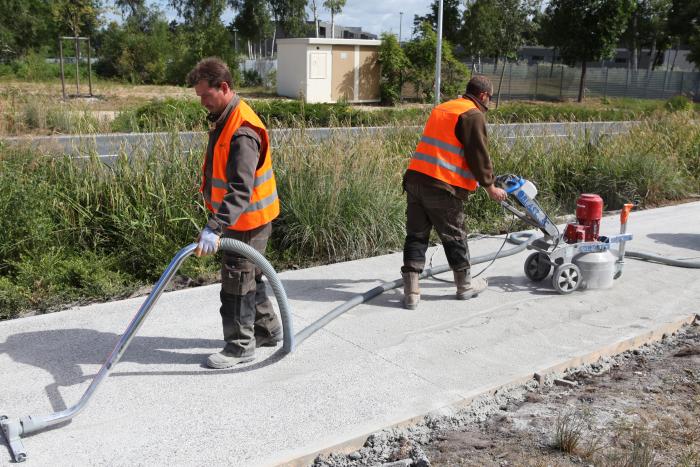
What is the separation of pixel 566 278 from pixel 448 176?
1529 millimetres

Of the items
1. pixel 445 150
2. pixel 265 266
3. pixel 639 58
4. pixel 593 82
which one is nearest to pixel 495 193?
pixel 445 150

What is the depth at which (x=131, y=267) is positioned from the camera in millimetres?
6375

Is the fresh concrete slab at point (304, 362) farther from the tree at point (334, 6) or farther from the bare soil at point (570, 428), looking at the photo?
the tree at point (334, 6)

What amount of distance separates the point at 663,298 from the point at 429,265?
210cm

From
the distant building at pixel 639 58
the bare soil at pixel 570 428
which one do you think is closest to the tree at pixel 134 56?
the distant building at pixel 639 58

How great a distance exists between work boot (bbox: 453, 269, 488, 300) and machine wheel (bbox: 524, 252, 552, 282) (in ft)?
2.08

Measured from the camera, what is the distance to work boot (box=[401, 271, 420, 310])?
5.67 metres

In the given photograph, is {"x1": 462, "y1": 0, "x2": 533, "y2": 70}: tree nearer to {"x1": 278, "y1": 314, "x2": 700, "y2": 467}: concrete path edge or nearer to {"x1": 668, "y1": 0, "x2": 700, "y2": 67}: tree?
{"x1": 668, "y1": 0, "x2": 700, "y2": 67}: tree

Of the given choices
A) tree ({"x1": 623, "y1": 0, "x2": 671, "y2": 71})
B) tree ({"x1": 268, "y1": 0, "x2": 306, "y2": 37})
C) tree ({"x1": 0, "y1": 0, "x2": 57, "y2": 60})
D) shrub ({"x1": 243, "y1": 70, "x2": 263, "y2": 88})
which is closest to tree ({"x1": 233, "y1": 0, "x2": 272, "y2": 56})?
tree ({"x1": 268, "y1": 0, "x2": 306, "y2": 37})

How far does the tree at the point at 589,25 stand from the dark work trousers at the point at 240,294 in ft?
106

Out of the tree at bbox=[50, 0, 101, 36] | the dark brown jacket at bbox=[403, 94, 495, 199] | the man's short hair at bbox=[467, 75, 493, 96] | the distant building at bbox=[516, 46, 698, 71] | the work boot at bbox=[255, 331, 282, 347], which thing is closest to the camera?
the work boot at bbox=[255, 331, 282, 347]

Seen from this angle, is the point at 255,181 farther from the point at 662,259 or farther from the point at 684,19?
the point at 684,19

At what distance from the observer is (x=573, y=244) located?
239 inches

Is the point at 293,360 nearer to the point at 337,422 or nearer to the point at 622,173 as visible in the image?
the point at 337,422
